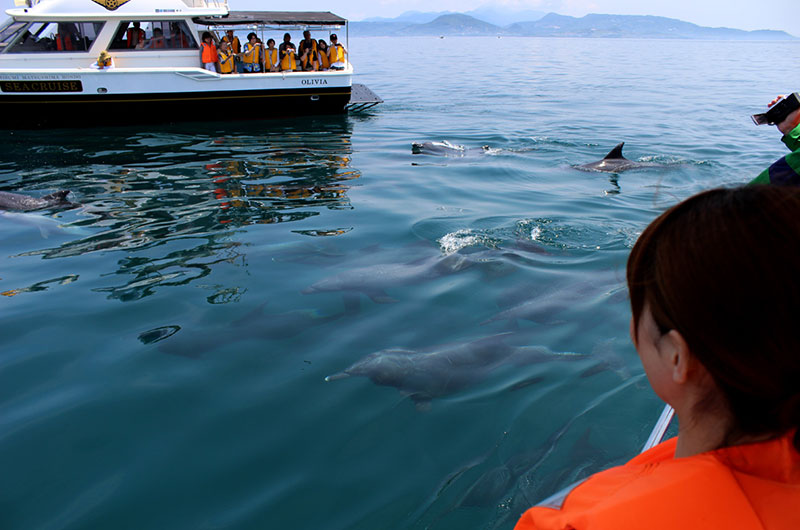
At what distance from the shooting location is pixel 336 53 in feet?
61.0

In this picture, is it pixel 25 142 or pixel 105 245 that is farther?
pixel 25 142

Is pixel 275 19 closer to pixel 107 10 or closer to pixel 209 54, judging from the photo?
pixel 209 54

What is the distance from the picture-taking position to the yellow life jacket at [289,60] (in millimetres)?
17844

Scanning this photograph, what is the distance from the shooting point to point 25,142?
15.2 meters

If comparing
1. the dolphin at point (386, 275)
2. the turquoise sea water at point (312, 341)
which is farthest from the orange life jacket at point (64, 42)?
the dolphin at point (386, 275)

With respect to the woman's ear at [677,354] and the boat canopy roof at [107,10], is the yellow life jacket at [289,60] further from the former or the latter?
the woman's ear at [677,354]

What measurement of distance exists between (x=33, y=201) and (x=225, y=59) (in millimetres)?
8317

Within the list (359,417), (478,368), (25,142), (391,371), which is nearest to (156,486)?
(359,417)

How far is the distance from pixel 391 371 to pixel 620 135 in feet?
49.4

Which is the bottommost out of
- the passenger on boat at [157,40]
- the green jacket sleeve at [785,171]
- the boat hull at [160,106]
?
the boat hull at [160,106]

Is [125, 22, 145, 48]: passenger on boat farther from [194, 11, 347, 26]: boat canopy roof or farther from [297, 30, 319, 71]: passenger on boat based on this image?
[297, 30, 319, 71]: passenger on boat

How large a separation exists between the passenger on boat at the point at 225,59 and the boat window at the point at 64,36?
3.17 metres

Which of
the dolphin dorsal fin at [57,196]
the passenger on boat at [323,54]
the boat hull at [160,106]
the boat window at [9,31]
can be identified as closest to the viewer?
the dolphin dorsal fin at [57,196]

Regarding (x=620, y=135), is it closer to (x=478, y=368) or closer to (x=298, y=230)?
(x=298, y=230)
